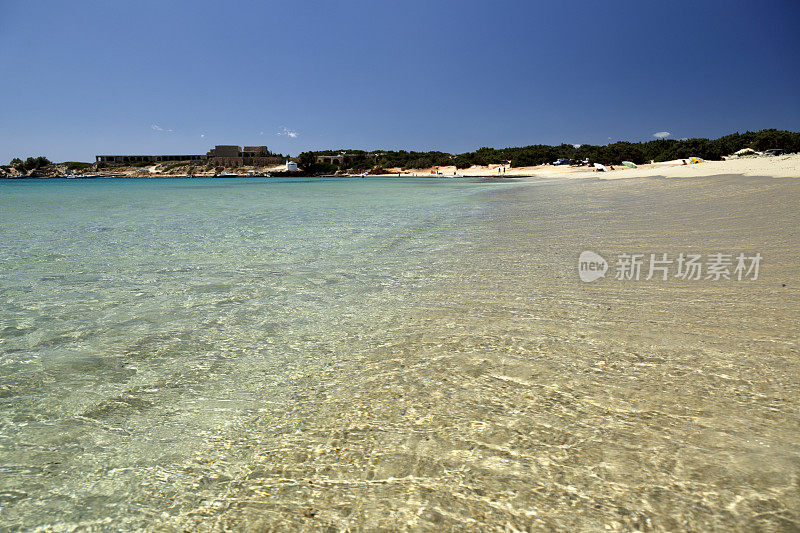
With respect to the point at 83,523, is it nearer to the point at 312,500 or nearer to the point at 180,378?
the point at 312,500

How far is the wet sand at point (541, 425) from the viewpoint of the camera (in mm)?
1903

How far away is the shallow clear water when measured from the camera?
196cm

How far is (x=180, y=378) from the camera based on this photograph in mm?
3268

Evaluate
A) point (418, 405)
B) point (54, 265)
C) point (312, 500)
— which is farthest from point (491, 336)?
point (54, 265)

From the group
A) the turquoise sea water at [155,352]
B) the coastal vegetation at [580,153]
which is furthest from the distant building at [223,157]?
the turquoise sea water at [155,352]

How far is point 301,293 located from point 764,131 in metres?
83.2

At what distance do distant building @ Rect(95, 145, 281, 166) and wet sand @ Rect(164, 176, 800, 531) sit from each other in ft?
557

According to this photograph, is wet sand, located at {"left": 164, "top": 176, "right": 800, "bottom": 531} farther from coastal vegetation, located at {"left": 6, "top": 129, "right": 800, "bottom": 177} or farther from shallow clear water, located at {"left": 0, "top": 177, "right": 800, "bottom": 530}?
coastal vegetation, located at {"left": 6, "top": 129, "right": 800, "bottom": 177}
